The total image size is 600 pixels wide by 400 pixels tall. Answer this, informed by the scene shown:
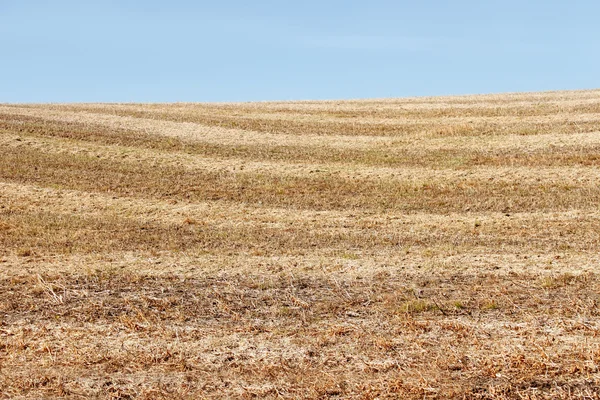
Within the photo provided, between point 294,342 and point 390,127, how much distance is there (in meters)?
32.4

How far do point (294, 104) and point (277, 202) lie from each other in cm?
3145

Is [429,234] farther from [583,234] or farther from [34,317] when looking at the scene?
[34,317]

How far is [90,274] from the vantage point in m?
18.0

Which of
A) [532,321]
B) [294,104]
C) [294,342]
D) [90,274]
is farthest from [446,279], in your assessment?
[294,104]

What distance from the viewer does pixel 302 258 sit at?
65.4ft

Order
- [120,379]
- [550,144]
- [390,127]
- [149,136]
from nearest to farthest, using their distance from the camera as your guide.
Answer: [120,379]
[550,144]
[149,136]
[390,127]

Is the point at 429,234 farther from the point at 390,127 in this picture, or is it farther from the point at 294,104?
the point at 294,104

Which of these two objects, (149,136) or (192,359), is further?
(149,136)

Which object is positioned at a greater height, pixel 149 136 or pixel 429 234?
pixel 149 136

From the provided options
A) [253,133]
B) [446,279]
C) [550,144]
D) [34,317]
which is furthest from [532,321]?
[253,133]

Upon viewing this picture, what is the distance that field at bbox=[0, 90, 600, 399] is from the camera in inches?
449

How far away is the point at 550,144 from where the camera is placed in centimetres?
3641

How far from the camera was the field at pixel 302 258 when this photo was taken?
1141cm

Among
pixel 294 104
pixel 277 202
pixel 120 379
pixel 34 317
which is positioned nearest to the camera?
pixel 120 379
